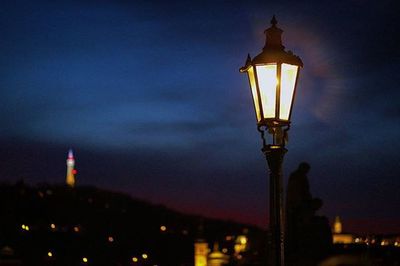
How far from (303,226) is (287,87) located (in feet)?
30.9

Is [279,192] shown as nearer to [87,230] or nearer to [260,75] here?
[260,75]

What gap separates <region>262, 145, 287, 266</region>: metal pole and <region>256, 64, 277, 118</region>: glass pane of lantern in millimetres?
447

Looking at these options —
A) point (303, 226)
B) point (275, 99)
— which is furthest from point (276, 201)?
point (303, 226)

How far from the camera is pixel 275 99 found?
6625mm

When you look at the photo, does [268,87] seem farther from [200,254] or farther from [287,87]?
[200,254]

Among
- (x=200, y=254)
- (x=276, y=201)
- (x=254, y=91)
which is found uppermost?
(x=254, y=91)

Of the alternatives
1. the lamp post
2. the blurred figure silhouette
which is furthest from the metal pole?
the blurred figure silhouette

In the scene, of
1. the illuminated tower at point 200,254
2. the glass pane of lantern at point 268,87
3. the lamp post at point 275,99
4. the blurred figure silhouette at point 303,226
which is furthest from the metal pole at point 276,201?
the illuminated tower at point 200,254

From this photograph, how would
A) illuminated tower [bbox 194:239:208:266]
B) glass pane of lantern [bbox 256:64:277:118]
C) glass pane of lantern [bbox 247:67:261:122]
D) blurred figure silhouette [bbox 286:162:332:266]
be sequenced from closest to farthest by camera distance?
glass pane of lantern [bbox 256:64:277:118], glass pane of lantern [bbox 247:67:261:122], blurred figure silhouette [bbox 286:162:332:266], illuminated tower [bbox 194:239:208:266]

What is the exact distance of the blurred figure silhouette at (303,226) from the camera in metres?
14.9

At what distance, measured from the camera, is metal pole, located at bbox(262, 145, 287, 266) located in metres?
6.73

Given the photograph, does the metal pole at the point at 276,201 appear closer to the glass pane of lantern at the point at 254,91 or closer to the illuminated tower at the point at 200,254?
the glass pane of lantern at the point at 254,91

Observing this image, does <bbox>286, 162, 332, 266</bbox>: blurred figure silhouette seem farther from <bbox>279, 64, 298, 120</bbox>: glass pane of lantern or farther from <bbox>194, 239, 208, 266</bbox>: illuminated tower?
<bbox>279, 64, 298, 120</bbox>: glass pane of lantern

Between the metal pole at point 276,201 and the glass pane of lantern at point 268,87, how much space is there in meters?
0.45
